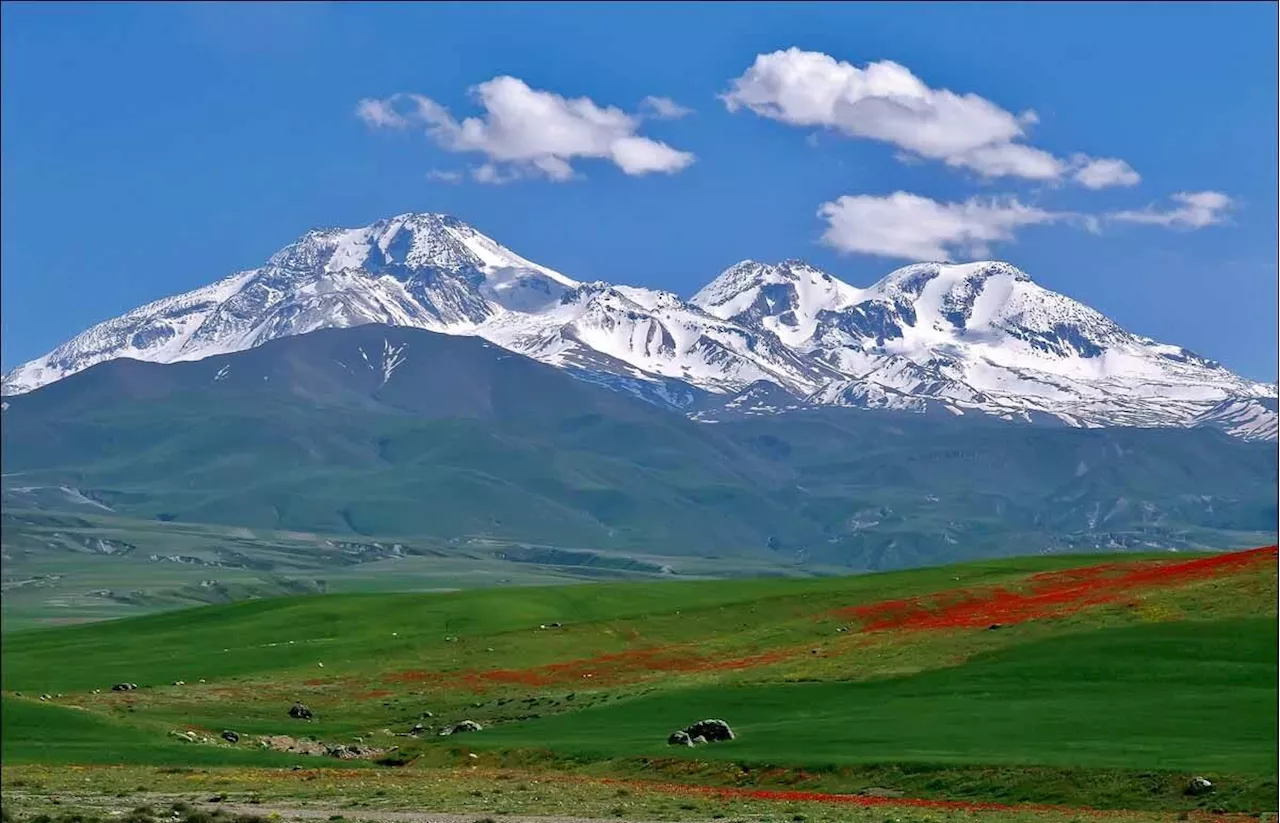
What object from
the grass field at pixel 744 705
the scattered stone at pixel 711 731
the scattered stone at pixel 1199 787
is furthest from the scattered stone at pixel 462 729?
the scattered stone at pixel 1199 787

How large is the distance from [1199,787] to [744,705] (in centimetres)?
3397

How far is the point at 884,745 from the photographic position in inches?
2667

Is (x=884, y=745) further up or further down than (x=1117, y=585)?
further down

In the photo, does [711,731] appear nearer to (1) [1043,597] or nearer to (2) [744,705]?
(2) [744,705]

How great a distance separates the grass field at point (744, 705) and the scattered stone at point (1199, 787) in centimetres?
31

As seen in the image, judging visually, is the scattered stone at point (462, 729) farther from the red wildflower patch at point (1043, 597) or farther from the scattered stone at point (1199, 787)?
the scattered stone at point (1199, 787)

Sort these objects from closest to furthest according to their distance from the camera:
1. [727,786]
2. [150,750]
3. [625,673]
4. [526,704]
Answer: [727,786], [150,750], [526,704], [625,673]

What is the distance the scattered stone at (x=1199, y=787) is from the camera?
54531 millimetres

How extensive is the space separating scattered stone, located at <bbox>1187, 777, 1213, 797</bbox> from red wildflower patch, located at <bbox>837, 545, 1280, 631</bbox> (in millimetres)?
45345

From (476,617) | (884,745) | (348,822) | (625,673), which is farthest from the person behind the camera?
(476,617)

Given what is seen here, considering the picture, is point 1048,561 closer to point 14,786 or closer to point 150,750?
point 150,750

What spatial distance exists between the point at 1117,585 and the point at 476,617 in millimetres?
67952

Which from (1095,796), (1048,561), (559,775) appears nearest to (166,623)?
(1048,561)

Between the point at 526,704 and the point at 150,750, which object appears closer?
the point at 150,750
